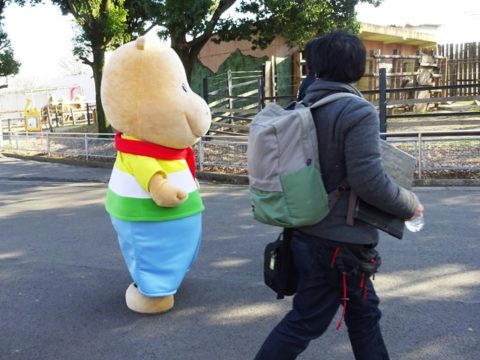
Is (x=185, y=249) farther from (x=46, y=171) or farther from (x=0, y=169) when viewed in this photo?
(x=0, y=169)

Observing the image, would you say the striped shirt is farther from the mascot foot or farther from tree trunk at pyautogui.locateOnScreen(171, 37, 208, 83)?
tree trunk at pyautogui.locateOnScreen(171, 37, 208, 83)

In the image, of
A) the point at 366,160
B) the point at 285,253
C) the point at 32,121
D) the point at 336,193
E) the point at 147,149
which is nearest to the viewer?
the point at 366,160

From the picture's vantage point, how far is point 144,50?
153 inches

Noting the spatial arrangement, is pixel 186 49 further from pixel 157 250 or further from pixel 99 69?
pixel 157 250

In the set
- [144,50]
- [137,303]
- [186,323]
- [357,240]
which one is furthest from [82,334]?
[357,240]

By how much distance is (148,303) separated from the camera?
407 cm

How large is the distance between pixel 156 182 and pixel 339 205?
1788 millimetres

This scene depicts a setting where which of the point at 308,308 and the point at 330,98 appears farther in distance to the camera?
the point at 308,308

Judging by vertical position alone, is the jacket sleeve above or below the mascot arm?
above

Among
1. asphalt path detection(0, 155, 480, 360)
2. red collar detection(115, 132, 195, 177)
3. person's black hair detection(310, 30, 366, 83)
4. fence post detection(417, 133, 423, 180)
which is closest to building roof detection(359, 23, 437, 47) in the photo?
fence post detection(417, 133, 423, 180)

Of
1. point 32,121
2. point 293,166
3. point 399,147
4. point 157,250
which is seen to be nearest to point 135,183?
point 157,250

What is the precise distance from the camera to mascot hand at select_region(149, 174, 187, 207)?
3.77 m

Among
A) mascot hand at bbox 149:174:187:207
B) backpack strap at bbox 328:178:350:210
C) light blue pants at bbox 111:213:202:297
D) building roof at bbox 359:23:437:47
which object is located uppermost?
building roof at bbox 359:23:437:47

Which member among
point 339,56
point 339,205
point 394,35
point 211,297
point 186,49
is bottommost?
point 211,297
